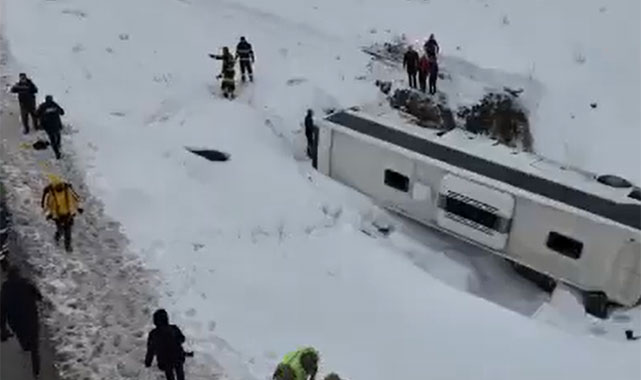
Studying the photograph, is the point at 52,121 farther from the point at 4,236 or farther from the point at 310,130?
the point at 310,130

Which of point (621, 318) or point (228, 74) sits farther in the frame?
point (228, 74)

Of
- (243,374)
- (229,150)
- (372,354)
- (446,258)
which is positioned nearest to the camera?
(243,374)

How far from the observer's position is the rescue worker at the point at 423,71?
2114 centimetres

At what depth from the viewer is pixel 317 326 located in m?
12.9

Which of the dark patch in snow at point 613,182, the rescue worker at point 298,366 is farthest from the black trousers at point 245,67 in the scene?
the rescue worker at point 298,366

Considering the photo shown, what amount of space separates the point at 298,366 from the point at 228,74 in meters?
11.3

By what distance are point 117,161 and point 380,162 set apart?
5.03m

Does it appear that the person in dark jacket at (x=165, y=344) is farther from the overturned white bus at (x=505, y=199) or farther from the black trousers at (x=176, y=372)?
the overturned white bus at (x=505, y=199)

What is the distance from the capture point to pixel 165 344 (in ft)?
33.6

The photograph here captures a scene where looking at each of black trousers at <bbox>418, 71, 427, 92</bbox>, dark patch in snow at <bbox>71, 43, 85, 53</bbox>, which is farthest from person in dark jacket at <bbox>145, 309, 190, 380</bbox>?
dark patch in snow at <bbox>71, 43, 85, 53</bbox>

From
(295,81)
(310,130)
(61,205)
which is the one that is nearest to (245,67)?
(295,81)

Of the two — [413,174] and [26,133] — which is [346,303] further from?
[26,133]

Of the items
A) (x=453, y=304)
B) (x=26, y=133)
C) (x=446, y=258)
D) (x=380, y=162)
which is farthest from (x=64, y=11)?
(x=453, y=304)

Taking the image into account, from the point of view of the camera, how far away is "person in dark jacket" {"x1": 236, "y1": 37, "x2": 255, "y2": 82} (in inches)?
802
